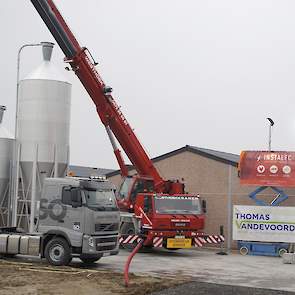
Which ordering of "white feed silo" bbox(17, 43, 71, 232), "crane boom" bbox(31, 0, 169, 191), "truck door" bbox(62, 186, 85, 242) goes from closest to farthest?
"truck door" bbox(62, 186, 85, 242) → "crane boom" bbox(31, 0, 169, 191) → "white feed silo" bbox(17, 43, 71, 232)

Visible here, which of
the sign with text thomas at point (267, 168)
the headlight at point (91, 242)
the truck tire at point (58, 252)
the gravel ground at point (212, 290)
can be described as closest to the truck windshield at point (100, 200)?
the headlight at point (91, 242)

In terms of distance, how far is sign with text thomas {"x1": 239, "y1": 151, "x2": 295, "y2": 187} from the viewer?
25.2 metres

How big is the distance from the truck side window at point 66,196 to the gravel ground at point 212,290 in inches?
203

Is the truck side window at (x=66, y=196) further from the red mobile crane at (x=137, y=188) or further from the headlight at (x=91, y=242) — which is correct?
the red mobile crane at (x=137, y=188)

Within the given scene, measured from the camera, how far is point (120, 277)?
1535cm

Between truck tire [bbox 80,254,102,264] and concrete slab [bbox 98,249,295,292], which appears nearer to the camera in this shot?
concrete slab [bbox 98,249,295,292]

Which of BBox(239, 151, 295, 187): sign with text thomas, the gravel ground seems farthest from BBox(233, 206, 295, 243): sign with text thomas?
the gravel ground

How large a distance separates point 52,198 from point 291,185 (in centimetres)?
1195

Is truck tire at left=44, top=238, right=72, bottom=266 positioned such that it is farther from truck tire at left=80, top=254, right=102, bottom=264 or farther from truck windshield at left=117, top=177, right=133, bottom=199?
truck windshield at left=117, top=177, right=133, bottom=199

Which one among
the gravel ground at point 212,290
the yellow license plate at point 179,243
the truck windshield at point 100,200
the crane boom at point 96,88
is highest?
the crane boom at point 96,88

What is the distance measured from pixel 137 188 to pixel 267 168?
6.15 metres

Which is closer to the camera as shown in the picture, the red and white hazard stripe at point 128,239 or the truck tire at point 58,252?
the truck tire at point 58,252

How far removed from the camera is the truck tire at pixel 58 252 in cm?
1759

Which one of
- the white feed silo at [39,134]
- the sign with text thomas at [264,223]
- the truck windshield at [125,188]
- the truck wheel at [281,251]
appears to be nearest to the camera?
the white feed silo at [39,134]
